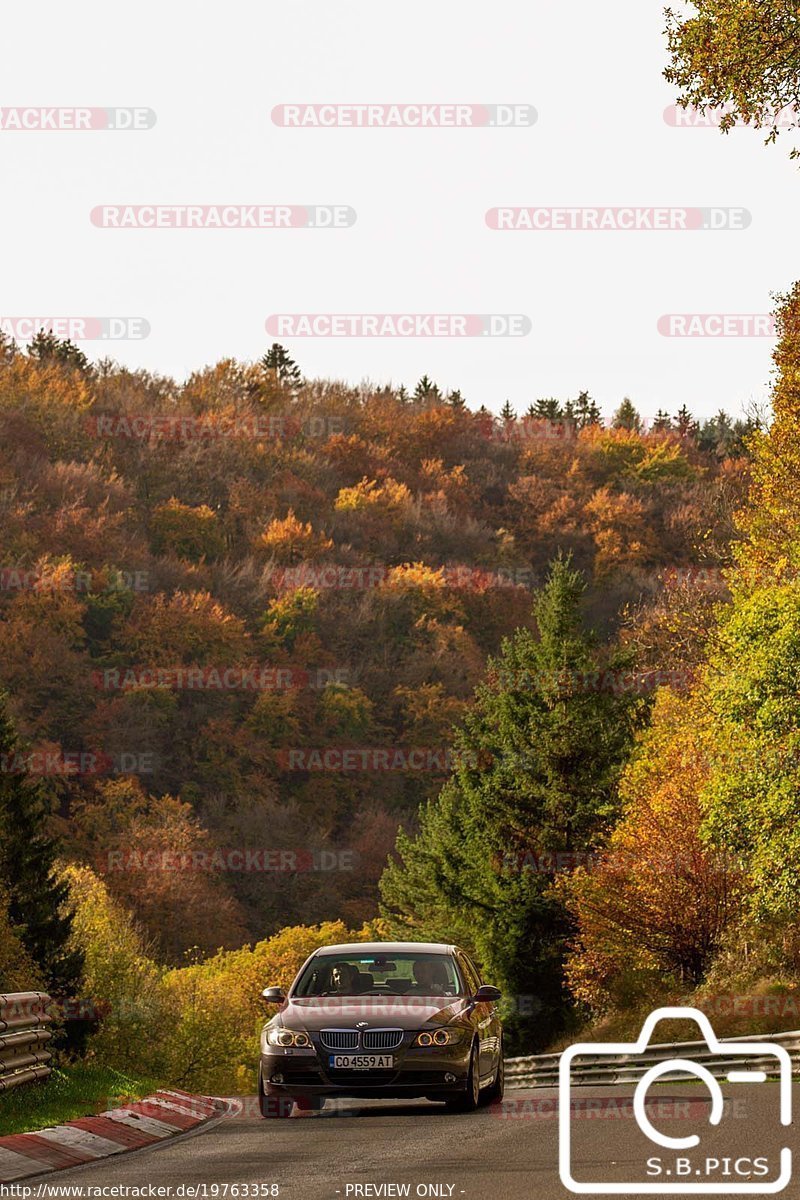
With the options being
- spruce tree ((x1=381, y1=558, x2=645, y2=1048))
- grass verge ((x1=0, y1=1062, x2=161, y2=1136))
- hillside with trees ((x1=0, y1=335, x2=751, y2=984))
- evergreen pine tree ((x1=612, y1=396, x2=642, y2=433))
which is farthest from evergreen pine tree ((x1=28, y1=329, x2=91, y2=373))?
grass verge ((x1=0, y1=1062, x2=161, y2=1136))

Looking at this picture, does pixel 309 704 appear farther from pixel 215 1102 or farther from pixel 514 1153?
pixel 514 1153

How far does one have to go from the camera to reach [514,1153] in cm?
1126

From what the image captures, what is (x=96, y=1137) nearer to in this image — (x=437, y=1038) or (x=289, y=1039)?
(x=289, y=1039)

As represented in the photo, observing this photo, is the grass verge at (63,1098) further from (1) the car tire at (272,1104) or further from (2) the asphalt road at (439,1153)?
(1) the car tire at (272,1104)

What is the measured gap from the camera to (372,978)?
1582cm

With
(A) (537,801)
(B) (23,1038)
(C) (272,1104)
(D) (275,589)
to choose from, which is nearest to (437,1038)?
(C) (272,1104)

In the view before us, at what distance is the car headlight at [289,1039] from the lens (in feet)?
46.6

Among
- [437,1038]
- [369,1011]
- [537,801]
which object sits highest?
[369,1011]

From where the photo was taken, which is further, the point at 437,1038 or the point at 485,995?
the point at 485,995

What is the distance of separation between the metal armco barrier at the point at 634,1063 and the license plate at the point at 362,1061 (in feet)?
21.2

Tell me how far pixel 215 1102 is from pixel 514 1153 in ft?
26.3

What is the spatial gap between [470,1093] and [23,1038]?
13.0ft

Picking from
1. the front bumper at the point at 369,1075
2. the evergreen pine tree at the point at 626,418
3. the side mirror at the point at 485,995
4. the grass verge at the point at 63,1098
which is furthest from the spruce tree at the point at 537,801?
the evergreen pine tree at the point at 626,418

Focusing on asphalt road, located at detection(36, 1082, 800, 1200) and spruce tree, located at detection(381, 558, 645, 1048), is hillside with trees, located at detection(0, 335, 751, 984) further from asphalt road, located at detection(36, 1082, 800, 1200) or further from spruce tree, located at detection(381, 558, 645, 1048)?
asphalt road, located at detection(36, 1082, 800, 1200)
